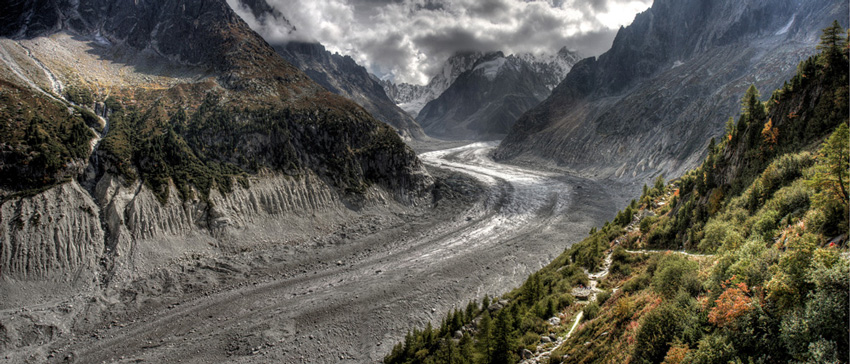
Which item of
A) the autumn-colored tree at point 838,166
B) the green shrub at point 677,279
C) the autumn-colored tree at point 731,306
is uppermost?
the autumn-colored tree at point 838,166

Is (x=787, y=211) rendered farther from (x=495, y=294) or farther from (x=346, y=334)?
(x=346, y=334)

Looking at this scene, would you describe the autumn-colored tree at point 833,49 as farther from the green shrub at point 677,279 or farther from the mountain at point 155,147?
the mountain at point 155,147

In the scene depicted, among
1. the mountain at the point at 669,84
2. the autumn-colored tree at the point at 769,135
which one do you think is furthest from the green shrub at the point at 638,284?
the mountain at the point at 669,84

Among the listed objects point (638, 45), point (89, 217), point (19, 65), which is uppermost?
point (638, 45)

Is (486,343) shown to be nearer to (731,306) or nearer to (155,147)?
(731,306)

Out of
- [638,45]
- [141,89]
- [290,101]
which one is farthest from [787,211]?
[638,45]
